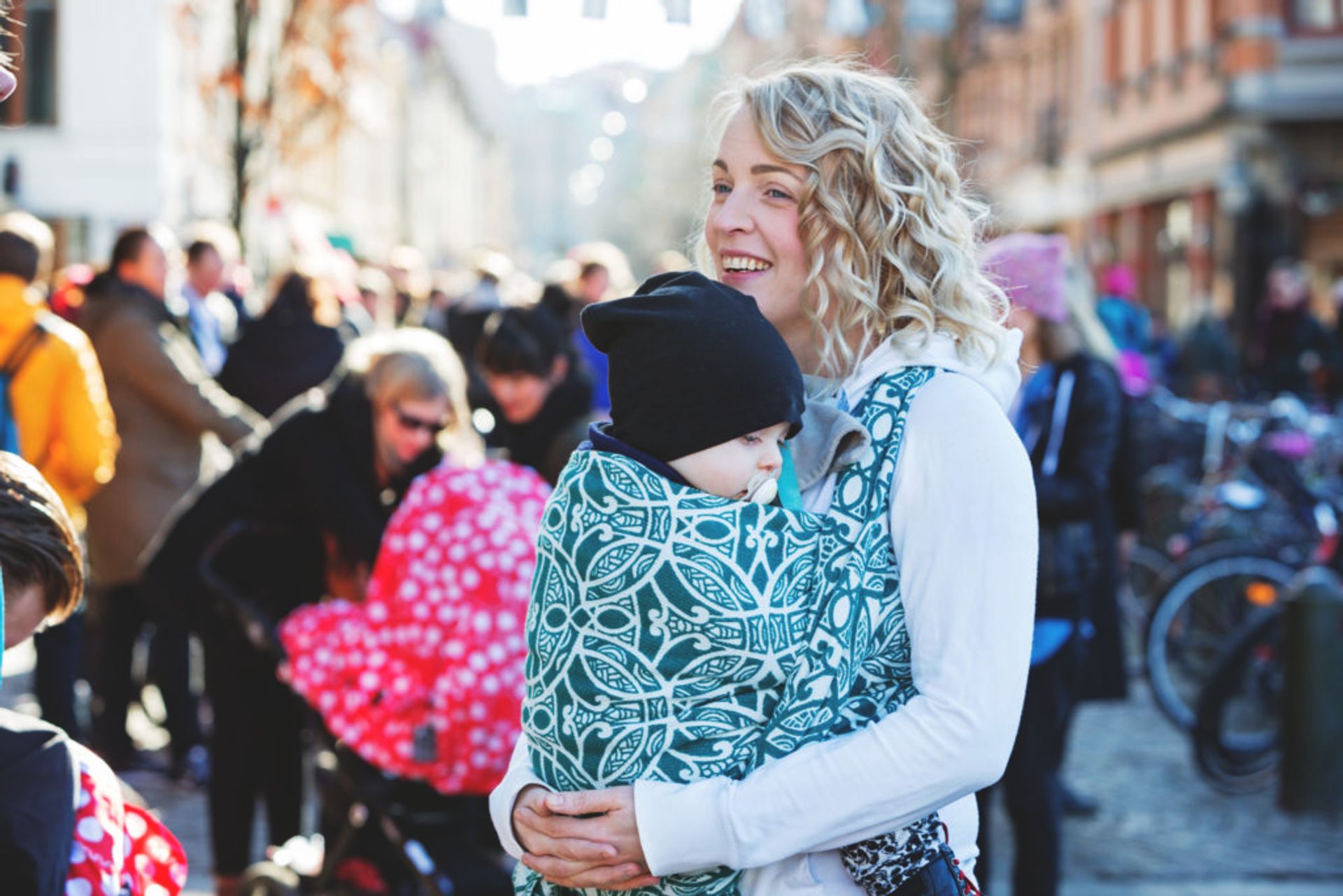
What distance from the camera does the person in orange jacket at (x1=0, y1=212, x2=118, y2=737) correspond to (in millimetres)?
6133

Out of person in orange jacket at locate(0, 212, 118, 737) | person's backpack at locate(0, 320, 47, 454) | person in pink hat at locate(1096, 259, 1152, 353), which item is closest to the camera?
person's backpack at locate(0, 320, 47, 454)

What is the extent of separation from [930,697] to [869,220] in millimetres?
682

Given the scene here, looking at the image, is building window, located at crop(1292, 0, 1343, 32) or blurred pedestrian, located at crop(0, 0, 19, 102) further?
building window, located at crop(1292, 0, 1343, 32)

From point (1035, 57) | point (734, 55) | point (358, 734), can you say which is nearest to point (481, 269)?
point (358, 734)

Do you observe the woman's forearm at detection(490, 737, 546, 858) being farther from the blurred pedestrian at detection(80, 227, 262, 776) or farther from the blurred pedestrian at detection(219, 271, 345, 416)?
the blurred pedestrian at detection(219, 271, 345, 416)

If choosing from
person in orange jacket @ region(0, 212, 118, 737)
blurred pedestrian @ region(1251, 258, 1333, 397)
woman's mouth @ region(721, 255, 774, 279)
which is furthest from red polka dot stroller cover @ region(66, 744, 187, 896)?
blurred pedestrian @ region(1251, 258, 1333, 397)

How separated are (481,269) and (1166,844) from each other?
19.7 feet

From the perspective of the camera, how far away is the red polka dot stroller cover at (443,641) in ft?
12.1

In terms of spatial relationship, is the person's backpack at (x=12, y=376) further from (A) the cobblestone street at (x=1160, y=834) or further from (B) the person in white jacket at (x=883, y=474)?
(B) the person in white jacket at (x=883, y=474)

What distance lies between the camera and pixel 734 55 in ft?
297

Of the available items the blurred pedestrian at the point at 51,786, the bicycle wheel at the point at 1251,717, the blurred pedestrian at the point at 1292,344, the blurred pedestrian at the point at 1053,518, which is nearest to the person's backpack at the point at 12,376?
the blurred pedestrian at the point at 1053,518

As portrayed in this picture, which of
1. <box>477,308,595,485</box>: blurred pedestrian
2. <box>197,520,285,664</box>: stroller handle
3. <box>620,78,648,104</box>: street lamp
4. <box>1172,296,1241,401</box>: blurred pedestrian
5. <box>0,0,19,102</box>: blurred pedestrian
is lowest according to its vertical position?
<box>620,78,648,104</box>: street lamp

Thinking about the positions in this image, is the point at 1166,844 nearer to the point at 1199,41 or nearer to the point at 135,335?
the point at 135,335

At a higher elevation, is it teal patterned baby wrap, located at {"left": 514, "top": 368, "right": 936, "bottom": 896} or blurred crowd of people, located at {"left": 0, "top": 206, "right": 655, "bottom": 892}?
teal patterned baby wrap, located at {"left": 514, "top": 368, "right": 936, "bottom": 896}
